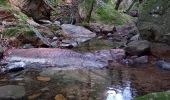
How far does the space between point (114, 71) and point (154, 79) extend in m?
0.96

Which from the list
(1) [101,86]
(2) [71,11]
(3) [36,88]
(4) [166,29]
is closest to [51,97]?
(3) [36,88]

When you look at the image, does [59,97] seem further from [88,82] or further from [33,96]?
[88,82]

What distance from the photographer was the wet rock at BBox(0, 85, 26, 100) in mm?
5016

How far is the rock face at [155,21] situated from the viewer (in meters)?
9.23

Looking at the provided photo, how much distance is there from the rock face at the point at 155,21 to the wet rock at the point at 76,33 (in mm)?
2246

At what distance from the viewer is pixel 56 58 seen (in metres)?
8.01

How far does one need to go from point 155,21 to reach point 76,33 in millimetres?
3454

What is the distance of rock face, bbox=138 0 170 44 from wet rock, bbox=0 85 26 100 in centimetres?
481

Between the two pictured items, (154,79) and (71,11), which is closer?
(154,79)

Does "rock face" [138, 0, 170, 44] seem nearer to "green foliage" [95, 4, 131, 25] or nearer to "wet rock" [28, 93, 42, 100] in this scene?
"wet rock" [28, 93, 42, 100]

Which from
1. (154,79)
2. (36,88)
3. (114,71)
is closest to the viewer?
(36,88)

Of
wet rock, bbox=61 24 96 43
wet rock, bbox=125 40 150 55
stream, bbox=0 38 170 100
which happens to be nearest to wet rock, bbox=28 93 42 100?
stream, bbox=0 38 170 100

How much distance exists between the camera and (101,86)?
20.0ft

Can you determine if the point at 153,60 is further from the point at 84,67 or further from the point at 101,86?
the point at 101,86
